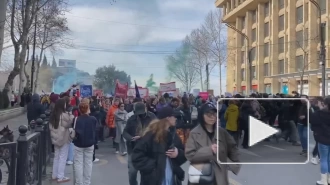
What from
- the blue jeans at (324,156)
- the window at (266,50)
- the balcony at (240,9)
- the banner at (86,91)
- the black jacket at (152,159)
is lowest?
the blue jeans at (324,156)

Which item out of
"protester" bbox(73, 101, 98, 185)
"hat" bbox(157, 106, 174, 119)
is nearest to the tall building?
"protester" bbox(73, 101, 98, 185)

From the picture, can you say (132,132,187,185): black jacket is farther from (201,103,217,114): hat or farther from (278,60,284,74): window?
(278,60,284,74): window

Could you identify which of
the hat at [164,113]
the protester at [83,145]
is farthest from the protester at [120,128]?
the hat at [164,113]

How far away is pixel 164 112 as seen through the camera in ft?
16.6

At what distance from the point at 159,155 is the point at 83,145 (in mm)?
2911

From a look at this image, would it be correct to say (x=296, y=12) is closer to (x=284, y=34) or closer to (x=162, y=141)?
(x=284, y=34)

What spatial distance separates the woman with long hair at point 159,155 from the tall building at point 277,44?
39391mm

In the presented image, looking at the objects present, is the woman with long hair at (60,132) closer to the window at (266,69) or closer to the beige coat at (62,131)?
the beige coat at (62,131)

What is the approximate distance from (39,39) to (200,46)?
19.8 metres

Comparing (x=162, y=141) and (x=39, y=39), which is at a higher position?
(x=39, y=39)

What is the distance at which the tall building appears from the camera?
4581 centimetres

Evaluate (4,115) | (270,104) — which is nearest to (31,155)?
(270,104)

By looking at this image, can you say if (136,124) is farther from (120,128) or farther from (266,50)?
(266,50)

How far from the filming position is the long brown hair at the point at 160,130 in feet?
15.8
